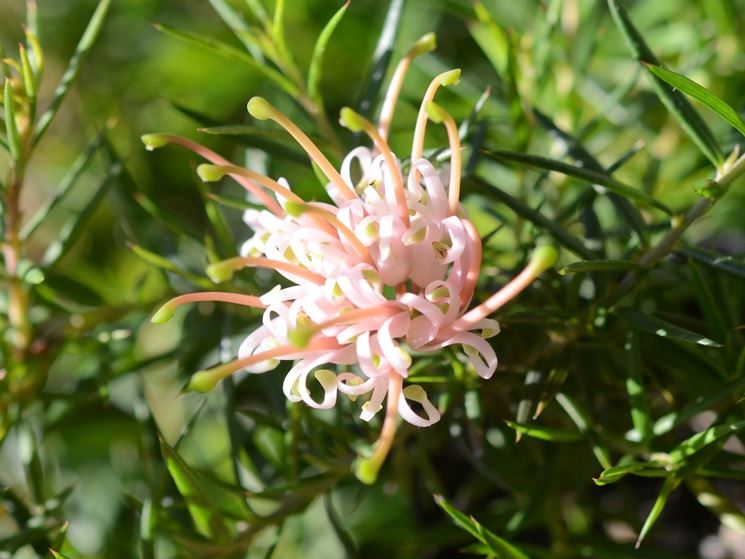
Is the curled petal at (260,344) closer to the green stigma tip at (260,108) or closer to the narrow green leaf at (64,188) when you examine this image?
the green stigma tip at (260,108)

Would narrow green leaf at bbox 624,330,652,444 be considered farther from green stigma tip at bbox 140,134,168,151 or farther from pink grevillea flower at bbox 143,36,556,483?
green stigma tip at bbox 140,134,168,151

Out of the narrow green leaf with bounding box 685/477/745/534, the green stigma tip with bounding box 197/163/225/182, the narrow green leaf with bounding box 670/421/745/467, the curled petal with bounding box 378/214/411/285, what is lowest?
the narrow green leaf with bounding box 685/477/745/534

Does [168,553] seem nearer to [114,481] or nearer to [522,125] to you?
[114,481]

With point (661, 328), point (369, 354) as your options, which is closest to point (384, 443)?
point (369, 354)

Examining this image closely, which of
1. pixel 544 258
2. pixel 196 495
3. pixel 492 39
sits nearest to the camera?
pixel 544 258

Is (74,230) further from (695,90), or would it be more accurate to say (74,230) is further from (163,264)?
(695,90)

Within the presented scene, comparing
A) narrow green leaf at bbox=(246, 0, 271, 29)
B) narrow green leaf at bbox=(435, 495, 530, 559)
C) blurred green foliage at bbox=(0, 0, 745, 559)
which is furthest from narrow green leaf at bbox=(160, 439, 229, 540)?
narrow green leaf at bbox=(246, 0, 271, 29)
